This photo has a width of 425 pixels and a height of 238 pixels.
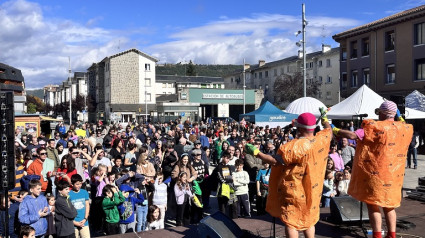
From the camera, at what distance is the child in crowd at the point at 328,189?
26.0 ft

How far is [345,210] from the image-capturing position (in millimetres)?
5668

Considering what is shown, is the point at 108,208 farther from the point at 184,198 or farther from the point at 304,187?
the point at 304,187

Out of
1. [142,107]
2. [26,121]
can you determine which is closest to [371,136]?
[26,121]

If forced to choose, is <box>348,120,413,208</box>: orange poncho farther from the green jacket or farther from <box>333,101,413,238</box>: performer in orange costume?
the green jacket

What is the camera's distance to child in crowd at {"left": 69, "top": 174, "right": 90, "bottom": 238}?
6285mm

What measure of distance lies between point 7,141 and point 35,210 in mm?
1544

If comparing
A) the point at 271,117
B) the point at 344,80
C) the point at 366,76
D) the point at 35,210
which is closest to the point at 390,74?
the point at 366,76

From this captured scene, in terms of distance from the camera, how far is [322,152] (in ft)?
13.8

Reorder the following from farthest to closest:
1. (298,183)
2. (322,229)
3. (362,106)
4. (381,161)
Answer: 1. (362,106)
2. (322,229)
3. (381,161)
4. (298,183)

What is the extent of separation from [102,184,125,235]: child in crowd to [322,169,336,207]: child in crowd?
398 centimetres

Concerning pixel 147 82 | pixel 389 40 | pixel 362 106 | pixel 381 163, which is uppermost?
pixel 389 40

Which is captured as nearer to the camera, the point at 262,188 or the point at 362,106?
the point at 262,188

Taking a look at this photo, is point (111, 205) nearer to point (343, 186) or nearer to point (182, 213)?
point (182, 213)

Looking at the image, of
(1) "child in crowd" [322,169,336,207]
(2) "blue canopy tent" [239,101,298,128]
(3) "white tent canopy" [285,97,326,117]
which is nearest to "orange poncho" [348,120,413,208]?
(1) "child in crowd" [322,169,336,207]
